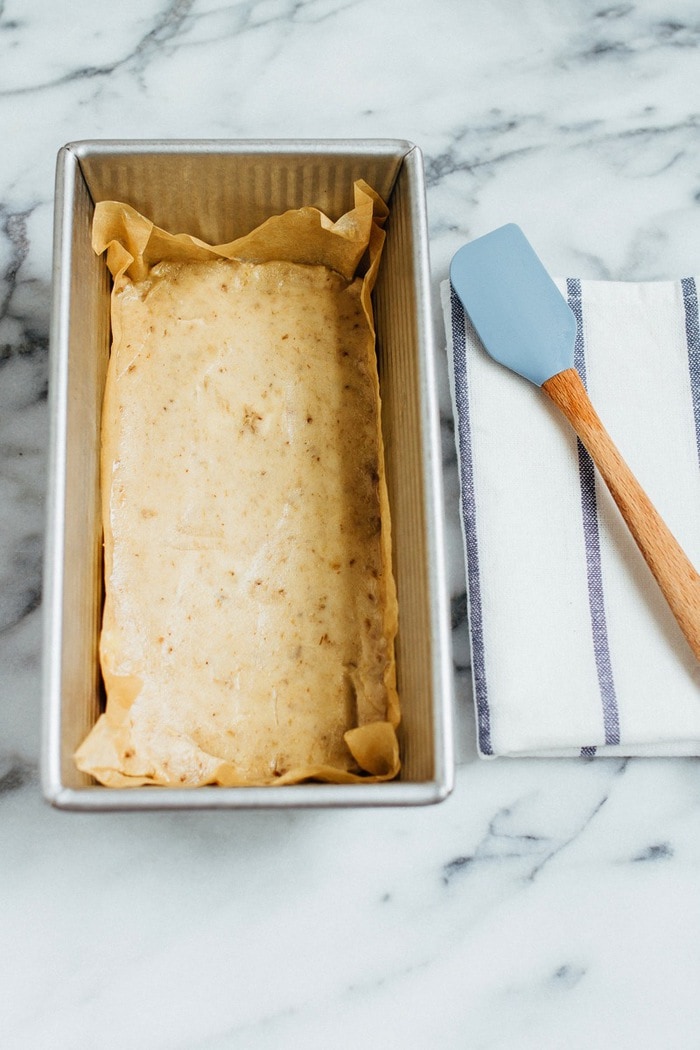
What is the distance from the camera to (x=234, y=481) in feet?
2.68

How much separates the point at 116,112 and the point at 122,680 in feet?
1.87

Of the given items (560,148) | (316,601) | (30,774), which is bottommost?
(30,774)

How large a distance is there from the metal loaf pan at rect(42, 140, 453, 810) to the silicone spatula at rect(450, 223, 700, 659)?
0.09 metres

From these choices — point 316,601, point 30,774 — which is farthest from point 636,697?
point 30,774

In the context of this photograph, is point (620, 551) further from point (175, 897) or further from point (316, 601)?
point (175, 897)

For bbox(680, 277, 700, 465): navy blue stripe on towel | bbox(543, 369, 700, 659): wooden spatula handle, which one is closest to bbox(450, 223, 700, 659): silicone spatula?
bbox(543, 369, 700, 659): wooden spatula handle

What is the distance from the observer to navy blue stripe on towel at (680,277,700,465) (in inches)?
34.5

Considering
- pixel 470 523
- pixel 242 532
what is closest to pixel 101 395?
pixel 242 532

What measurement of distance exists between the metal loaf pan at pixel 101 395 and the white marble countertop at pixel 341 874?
0.37ft

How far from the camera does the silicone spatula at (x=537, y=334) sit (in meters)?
0.82

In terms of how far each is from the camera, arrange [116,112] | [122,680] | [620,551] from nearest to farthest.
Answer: [122,680]
[620,551]
[116,112]

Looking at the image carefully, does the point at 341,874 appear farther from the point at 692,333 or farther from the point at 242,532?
the point at 692,333

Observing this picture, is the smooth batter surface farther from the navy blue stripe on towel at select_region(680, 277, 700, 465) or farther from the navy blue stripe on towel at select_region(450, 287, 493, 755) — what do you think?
the navy blue stripe on towel at select_region(680, 277, 700, 465)

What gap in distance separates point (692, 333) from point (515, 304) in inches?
6.7
